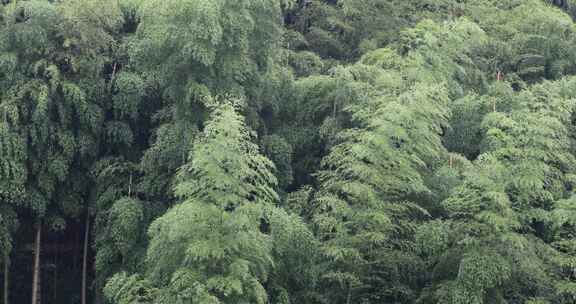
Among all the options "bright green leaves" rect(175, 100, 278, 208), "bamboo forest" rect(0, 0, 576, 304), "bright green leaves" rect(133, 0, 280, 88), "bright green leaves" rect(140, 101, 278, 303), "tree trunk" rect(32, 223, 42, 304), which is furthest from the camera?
"tree trunk" rect(32, 223, 42, 304)

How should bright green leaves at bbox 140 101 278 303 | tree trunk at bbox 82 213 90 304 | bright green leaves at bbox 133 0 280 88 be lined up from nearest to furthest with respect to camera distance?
bright green leaves at bbox 140 101 278 303, bright green leaves at bbox 133 0 280 88, tree trunk at bbox 82 213 90 304

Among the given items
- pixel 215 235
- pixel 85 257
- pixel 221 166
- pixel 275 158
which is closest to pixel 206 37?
pixel 221 166

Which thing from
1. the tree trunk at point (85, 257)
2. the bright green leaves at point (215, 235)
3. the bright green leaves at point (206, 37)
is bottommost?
the tree trunk at point (85, 257)

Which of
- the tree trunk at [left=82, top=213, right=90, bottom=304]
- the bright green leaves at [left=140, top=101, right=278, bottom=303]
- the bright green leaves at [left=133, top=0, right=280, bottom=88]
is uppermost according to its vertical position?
the bright green leaves at [left=133, top=0, right=280, bottom=88]

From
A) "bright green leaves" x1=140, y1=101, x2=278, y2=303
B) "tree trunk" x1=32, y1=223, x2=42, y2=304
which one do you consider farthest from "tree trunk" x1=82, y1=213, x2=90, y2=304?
"bright green leaves" x1=140, y1=101, x2=278, y2=303

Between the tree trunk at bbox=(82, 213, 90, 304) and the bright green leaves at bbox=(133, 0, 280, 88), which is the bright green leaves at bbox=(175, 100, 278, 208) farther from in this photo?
the tree trunk at bbox=(82, 213, 90, 304)

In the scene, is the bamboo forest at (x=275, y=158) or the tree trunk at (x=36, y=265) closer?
the bamboo forest at (x=275, y=158)

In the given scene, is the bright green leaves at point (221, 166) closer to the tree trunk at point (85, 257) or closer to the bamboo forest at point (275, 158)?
the bamboo forest at point (275, 158)

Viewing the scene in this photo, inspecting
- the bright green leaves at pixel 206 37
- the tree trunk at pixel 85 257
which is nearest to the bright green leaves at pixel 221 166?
the bright green leaves at pixel 206 37

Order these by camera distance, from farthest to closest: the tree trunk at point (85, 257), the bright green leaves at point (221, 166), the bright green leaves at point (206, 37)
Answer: the tree trunk at point (85, 257) < the bright green leaves at point (206, 37) < the bright green leaves at point (221, 166)

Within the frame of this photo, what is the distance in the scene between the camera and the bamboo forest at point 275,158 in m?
7.78

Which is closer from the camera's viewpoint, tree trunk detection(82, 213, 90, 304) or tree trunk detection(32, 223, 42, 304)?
tree trunk detection(32, 223, 42, 304)

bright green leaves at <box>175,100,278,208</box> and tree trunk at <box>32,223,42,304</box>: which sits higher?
bright green leaves at <box>175,100,278,208</box>

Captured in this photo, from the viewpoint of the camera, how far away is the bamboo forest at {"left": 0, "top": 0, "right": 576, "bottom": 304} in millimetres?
7777
